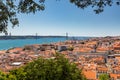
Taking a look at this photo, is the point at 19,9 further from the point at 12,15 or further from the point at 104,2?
the point at 104,2

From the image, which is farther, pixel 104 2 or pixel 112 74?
pixel 112 74

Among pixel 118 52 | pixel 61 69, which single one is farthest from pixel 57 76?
pixel 118 52

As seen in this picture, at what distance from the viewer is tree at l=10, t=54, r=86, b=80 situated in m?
18.5

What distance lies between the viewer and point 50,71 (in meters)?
18.8

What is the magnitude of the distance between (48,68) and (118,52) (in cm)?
4320

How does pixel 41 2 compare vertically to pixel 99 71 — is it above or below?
above

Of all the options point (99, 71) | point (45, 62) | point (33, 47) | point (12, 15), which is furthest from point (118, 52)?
point (12, 15)

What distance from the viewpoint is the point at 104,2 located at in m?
5.46

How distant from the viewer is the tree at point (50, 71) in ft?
60.7

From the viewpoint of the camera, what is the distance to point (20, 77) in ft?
61.3

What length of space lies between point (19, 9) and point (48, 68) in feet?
42.8

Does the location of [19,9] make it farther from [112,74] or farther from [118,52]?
[118,52]

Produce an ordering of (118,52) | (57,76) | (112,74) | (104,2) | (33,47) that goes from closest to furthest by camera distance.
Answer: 1. (104,2)
2. (57,76)
3. (112,74)
4. (118,52)
5. (33,47)

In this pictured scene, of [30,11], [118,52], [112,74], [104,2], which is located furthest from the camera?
[118,52]
